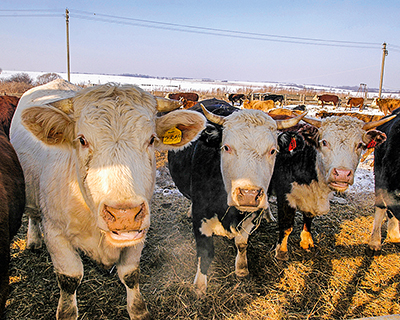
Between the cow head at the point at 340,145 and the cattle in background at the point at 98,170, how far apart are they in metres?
1.98

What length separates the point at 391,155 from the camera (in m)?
3.42

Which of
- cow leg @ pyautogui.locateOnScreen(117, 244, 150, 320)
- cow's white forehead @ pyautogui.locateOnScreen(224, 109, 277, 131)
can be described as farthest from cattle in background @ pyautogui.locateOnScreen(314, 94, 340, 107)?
cow leg @ pyautogui.locateOnScreen(117, 244, 150, 320)

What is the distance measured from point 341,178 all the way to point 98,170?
278cm

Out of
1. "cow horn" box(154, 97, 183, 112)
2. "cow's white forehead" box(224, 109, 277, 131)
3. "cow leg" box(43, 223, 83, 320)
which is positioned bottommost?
"cow leg" box(43, 223, 83, 320)

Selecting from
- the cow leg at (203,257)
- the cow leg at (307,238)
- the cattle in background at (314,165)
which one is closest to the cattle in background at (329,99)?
the cattle in background at (314,165)

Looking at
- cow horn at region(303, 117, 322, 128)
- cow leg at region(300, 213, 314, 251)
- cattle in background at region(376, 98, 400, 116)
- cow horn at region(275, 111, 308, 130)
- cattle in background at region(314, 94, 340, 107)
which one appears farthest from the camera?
cattle in background at region(314, 94, 340, 107)

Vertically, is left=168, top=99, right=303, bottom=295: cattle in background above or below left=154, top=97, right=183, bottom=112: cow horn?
below

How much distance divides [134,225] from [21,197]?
1.38 m

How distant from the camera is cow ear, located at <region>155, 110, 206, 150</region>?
202cm

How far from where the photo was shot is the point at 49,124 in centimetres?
173

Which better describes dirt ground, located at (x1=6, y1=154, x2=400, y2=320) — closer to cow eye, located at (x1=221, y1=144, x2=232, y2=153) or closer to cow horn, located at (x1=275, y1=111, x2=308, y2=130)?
cow eye, located at (x1=221, y1=144, x2=232, y2=153)

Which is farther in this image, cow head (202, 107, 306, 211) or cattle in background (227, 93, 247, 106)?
cattle in background (227, 93, 247, 106)

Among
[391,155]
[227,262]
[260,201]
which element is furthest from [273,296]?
[391,155]

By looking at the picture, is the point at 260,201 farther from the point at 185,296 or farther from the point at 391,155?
the point at 391,155
